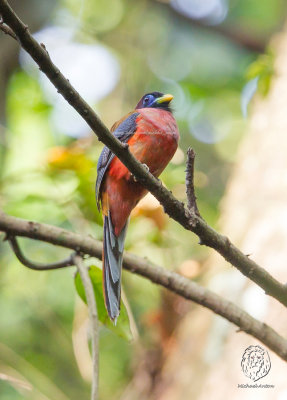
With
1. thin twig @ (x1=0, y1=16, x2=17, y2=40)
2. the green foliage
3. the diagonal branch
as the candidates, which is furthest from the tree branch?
the green foliage

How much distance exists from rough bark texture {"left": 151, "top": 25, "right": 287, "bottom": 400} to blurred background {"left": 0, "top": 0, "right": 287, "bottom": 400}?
1 cm

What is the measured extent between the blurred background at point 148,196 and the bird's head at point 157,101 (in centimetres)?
17

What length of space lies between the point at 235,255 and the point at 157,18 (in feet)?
19.7

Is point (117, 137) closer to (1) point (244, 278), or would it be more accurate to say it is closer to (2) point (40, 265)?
(2) point (40, 265)

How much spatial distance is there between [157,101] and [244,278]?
1176mm

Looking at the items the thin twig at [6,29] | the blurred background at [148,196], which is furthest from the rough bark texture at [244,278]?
the thin twig at [6,29]

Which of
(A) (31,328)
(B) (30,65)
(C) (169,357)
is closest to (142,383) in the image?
(C) (169,357)

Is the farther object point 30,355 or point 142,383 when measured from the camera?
point 30,355

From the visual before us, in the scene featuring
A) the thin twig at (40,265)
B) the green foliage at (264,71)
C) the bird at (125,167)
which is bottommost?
the thin twig at (40,265)

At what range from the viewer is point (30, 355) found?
16.6 feet

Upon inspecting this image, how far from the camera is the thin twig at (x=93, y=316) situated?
6.57ft

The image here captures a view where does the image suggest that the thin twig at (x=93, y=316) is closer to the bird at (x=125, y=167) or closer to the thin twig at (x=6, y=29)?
the bird at (x=125, y=167)

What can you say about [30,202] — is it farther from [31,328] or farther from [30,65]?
[30,65]

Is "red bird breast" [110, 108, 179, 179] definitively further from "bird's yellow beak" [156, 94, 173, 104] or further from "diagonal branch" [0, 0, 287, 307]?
"diagonal branch" [0, 0, 287, 307]
